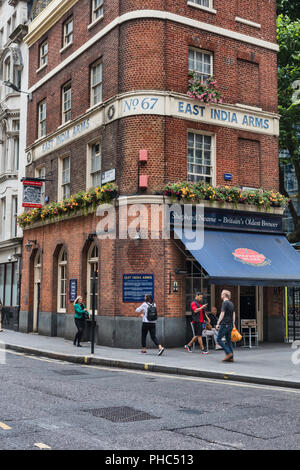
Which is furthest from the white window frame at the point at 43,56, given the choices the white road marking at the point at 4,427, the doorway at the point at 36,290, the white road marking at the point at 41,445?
the white road marking at the point at 41,445

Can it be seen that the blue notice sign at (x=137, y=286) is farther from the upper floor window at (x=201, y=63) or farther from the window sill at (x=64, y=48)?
the window sill at (x=64, y=48)

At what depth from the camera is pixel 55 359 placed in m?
15.9

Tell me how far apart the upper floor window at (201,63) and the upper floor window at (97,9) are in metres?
4.12

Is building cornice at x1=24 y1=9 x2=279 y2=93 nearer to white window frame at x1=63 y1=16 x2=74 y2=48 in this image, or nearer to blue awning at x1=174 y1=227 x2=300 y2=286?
white window frame at x1=63 y1=16 x2=74 y2=48

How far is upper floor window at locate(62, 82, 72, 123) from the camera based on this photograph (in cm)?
2267

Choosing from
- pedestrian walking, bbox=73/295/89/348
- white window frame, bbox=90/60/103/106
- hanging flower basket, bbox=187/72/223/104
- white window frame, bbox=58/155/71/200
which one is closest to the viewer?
pedestrian walking, bbox=73/295/89/348

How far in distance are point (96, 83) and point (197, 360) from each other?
11.6m

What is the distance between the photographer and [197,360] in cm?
1416

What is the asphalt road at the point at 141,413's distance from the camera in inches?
244

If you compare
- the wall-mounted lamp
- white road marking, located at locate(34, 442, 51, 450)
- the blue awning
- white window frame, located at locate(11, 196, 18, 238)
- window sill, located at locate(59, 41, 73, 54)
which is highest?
window sill, located at locate(59, 41, 73, 54)

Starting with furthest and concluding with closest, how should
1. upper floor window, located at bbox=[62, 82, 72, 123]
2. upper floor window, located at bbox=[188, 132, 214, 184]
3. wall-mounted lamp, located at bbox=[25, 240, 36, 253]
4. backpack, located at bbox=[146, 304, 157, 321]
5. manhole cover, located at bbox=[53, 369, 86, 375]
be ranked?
1. wall-mounted lamp, located at bbox=[25, 240, 36, 253]
2. upper floor window, located at bbox=[62, 82, 72, 123]
3. upper floor window, located at bbox=[188, 132, 214, 184]
4. backpack, located at bbox=[146, 304, 157, 321]
5. manhole cover, located at bbox=[53, 369, 86, 375]

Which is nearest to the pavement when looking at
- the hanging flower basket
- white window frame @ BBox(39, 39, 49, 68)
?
the hanging flower basket

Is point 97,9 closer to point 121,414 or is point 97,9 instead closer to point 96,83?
point 96,83

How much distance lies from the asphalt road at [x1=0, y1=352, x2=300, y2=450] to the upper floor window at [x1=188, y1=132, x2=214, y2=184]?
8604 millimetres
